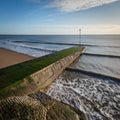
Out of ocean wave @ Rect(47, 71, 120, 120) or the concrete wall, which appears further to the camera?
the concrete wall

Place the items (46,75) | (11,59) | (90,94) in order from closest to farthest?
(90,94) → (46,75) → (11,59)

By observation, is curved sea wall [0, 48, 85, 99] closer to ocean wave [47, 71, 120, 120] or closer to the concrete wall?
the concrete wall

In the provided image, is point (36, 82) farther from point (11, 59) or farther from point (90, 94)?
point (11, 59)

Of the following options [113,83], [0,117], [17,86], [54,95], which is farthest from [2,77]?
[113,83]

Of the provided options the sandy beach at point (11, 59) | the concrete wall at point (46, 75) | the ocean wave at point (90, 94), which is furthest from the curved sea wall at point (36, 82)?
the sandy beach at point (11, 59)

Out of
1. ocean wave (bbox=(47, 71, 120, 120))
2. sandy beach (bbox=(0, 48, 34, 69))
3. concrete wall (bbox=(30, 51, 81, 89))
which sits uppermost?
concrete wall (bbox=(30, 51, 81, 89))

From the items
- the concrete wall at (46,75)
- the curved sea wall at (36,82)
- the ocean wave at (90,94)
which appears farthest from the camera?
the concrete wall at (46,75)

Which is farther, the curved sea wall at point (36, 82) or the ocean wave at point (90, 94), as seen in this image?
the curved sea wall at point (36, 82)

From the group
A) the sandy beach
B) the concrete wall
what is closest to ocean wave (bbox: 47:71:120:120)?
the concrete wall

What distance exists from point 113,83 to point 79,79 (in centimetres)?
291

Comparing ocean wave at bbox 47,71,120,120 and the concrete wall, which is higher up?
the concrete wall

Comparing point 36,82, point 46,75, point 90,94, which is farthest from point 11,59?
point 90,94

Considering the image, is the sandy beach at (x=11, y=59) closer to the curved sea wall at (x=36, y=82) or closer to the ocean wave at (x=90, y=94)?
the curved sea wall at (x=36, y=82)

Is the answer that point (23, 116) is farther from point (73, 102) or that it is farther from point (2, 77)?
point (2, 77)
